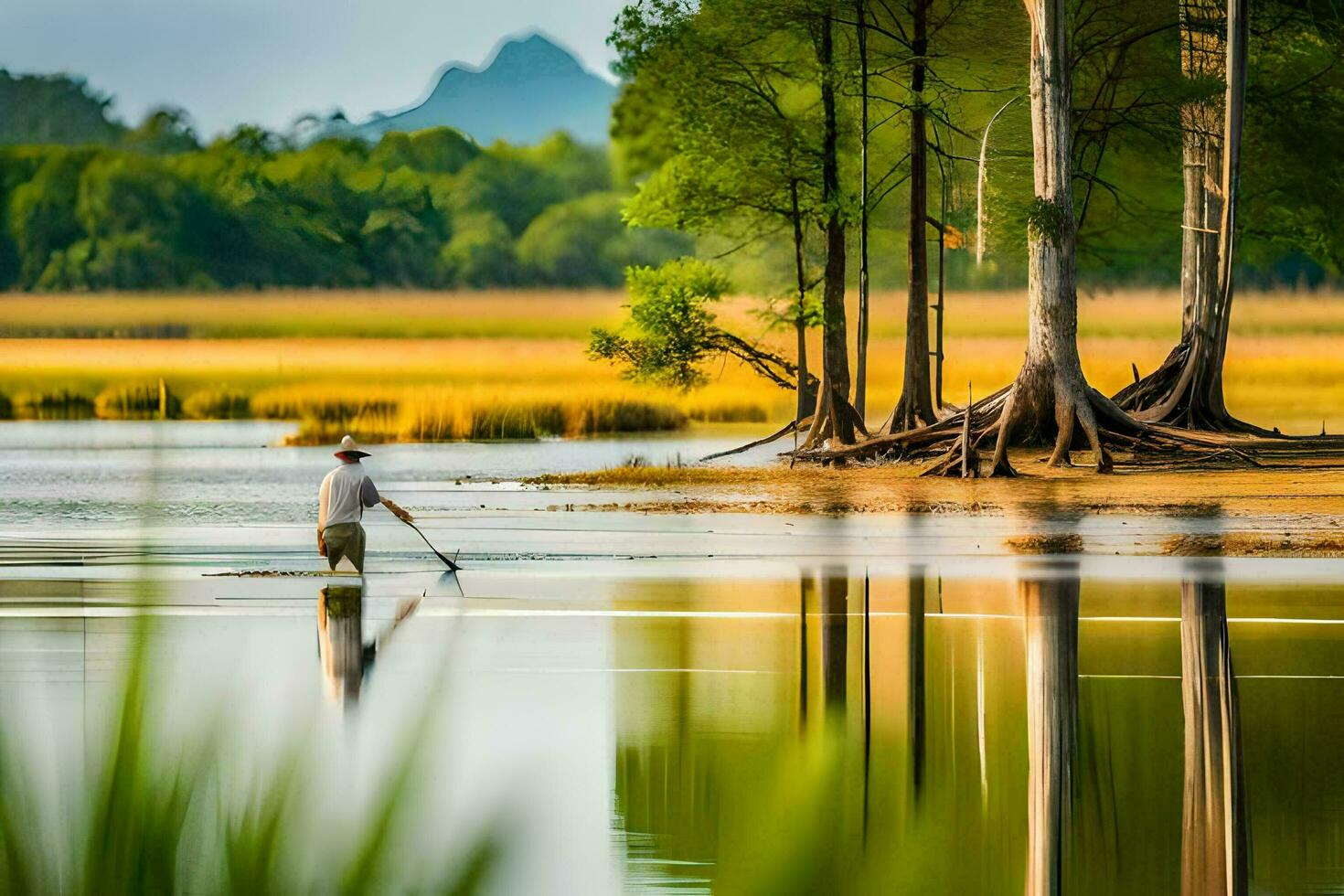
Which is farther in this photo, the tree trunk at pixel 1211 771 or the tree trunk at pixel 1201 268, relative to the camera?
the tree trunk at pixel 1201 268

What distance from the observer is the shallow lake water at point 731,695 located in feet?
23.5

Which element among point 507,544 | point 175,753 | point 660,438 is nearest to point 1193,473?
point 507,544

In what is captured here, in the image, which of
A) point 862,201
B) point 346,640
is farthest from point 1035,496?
point 346,640

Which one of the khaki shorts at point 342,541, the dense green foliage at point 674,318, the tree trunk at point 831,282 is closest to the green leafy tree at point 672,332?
the dense green foliage at point 674,318

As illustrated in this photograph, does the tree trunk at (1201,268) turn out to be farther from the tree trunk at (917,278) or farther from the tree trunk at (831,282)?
the tree trunk at (831,282)

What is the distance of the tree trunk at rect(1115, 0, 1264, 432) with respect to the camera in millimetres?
39125

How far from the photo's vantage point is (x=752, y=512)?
27.3 meters

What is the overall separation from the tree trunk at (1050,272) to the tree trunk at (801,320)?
592 centimetres

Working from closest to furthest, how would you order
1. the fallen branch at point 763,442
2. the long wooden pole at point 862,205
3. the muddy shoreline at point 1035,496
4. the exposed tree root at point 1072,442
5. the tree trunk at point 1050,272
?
the muddy shoreline at point 1035,496, the exposed tree root at point 1072,442, the tree trunk at point 1050,272, the long wooden pole at point 862,205, the fallen branch at point 763,442

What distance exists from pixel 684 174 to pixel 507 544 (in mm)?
17880

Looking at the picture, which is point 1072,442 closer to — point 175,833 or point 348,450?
point 348,450

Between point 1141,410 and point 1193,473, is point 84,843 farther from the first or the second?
point 1141,410

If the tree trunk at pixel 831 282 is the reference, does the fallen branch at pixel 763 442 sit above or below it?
below

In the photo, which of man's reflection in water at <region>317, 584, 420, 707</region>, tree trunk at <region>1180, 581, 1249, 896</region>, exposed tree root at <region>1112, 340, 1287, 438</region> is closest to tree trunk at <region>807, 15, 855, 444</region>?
exposed tree root at <region>1112, 340, 1287, 438</region>
